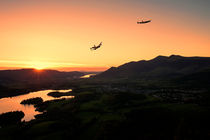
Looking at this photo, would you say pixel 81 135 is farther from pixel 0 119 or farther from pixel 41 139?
pixel 0 119

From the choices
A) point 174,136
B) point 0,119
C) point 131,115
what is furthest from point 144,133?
point 0,119

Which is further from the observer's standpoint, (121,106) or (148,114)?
(121,106)

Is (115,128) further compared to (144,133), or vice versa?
(115,128)

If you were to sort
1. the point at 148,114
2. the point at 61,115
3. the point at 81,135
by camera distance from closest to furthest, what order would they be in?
1. the point at 81,135
2. the point at 148,114
3. the point at 61,115

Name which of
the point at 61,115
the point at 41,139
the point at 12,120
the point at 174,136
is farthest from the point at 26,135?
the point at 174,136

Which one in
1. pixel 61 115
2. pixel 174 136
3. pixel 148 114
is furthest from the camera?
pixel 61 115

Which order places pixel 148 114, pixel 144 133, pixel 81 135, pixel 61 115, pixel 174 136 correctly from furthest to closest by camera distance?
1. pixel 61 115
2. pixel 148 114
3. pixel 81 135
4. pixel 144 133
5. pixel 174 136

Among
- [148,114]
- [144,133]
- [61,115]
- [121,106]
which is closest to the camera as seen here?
[144,133]

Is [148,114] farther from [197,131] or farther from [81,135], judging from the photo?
[81,135]
